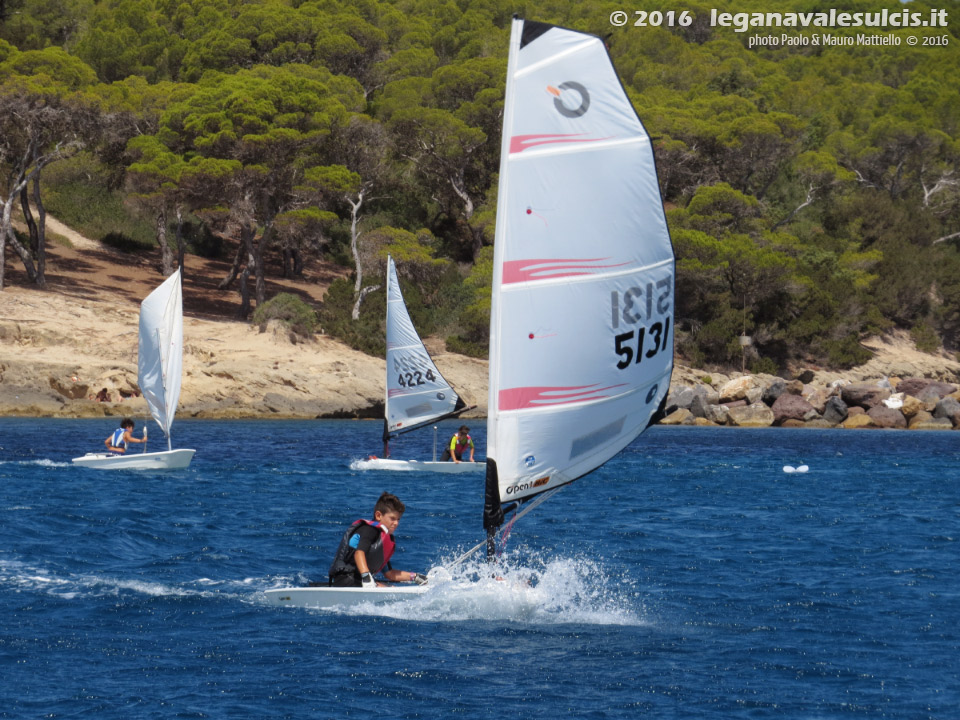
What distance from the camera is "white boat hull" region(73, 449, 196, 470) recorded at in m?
29.8

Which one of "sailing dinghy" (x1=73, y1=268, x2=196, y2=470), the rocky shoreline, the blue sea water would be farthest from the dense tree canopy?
the blue sea water

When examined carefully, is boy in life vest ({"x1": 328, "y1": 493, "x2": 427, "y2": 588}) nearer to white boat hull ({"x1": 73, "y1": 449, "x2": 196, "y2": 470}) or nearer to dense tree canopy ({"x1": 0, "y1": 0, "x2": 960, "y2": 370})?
white boat hull ({"x1": 73, "y1": 449, "x2": 196, "y2": 470})

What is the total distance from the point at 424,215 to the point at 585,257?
208 ft

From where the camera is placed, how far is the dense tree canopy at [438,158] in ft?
195

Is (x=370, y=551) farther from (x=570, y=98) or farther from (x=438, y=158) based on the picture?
(x=438, y=158)

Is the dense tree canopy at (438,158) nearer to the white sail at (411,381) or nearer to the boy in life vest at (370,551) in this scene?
the white sail at (411,381)

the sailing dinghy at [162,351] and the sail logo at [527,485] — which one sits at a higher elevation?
the sail logo at [527,485]

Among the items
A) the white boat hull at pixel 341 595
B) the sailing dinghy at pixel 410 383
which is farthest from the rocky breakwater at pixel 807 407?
the white boat hull at pixel 341 595

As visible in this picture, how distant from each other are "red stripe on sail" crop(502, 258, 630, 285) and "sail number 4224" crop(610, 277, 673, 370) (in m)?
0.45

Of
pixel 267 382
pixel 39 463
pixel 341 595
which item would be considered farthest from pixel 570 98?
pixel 267 382

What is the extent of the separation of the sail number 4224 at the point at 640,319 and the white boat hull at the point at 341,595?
3.92m

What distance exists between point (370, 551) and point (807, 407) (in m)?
46.9

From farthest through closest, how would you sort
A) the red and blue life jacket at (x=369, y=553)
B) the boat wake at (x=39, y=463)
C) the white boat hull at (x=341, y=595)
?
the boat wake at (x=39, y=463), the white boat hull at (x=341, y=595), the red and blue life jacket at (x=369, y=553)

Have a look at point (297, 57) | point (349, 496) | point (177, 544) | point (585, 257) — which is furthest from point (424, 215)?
point (585, 257)
